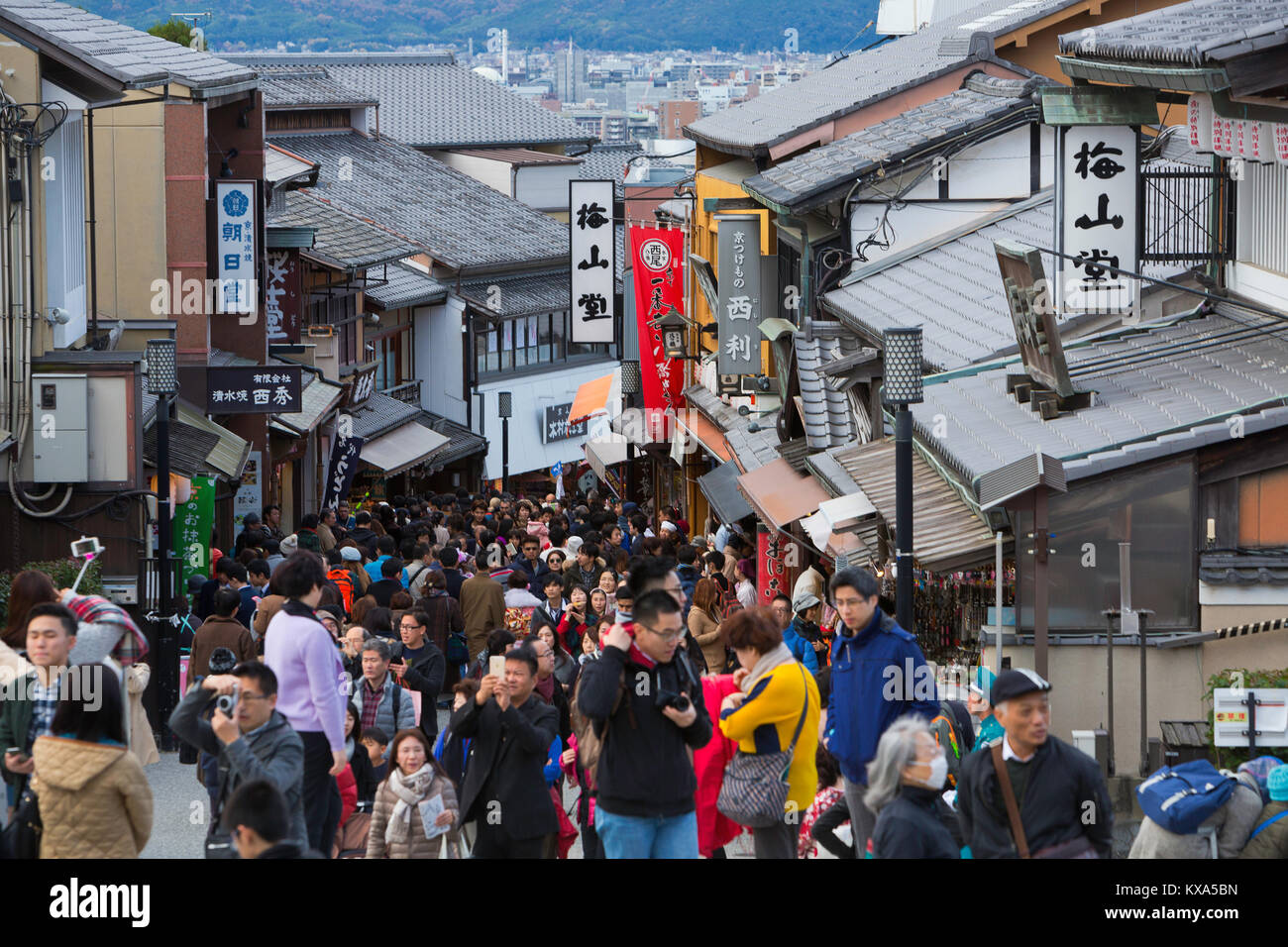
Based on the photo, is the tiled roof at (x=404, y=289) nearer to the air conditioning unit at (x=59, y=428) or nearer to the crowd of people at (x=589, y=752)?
the air conditioning unit at (x=59, y=428)

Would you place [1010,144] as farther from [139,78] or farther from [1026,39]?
[139,78]

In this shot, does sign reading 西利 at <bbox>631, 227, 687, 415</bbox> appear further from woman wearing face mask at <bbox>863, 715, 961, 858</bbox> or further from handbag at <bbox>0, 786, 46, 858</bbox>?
woman wearing face mask at <bbox>863, 715, 961, 858</bbox>

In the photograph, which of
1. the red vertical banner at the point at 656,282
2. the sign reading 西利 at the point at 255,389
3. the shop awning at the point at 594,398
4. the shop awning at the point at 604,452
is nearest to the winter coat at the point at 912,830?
the sign reading 西利 at the point at 255,389

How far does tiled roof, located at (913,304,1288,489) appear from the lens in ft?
37.2

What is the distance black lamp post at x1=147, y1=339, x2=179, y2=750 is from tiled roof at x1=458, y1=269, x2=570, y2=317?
95.5 feet

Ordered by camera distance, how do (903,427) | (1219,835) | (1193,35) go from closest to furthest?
(1219,835) → (903,427) → (1193,35)

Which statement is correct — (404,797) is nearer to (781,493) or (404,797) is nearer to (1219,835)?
(1219,835)

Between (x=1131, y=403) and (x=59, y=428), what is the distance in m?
10.7

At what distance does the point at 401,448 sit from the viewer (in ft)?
125

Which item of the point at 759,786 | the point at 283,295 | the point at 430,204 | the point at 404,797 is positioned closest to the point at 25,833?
the point at 404,797

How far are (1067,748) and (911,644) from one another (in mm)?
1729

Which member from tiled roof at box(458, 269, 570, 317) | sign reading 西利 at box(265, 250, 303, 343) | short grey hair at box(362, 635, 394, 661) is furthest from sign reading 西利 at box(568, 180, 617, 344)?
short grey hair at box(362, 635, 394, 661)

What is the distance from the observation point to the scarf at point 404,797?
853 cm

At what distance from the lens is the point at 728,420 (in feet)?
84.8
